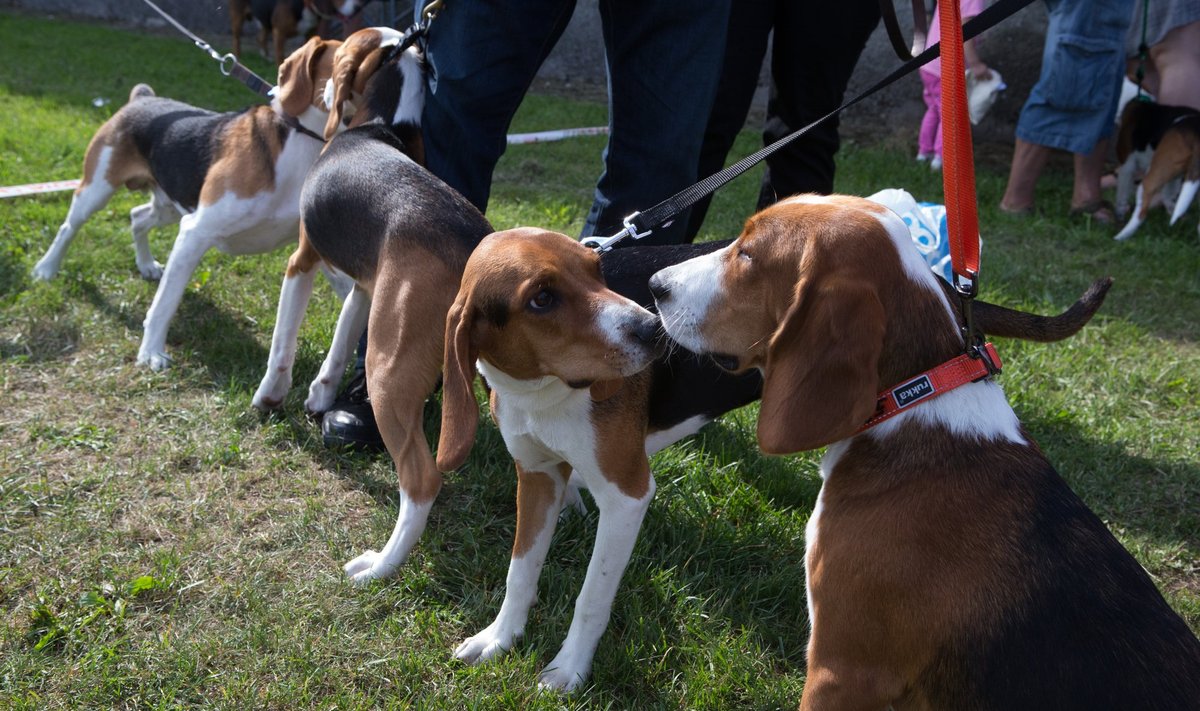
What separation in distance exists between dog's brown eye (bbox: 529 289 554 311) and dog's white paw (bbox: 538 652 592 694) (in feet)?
3.48

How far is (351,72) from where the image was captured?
4367mm

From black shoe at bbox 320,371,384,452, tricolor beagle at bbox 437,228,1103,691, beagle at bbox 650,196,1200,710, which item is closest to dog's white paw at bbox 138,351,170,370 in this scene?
black shoe at bbox 320,371,384,452

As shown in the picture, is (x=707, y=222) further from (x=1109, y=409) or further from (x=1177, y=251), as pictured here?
(x=1177, y=251)

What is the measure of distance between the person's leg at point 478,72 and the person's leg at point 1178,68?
23.7 ft

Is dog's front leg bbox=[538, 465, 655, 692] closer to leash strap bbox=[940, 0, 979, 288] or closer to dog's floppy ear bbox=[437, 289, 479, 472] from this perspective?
dog's floppy ear bbox=[437, 289, 479, 472]

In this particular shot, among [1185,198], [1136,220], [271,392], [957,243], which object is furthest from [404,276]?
[1185,198]

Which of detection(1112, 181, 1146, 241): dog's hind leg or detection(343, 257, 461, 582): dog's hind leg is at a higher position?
detection(343, 257, 461, 582): dog's hind leg

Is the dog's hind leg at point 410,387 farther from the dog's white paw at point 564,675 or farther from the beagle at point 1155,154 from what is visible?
the beagle at point 1155,154

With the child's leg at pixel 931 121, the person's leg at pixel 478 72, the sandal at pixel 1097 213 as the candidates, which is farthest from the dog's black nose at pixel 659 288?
the child's leg at pixel 931 121

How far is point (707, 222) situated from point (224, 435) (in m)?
4.22

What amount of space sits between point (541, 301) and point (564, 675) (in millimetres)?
1131

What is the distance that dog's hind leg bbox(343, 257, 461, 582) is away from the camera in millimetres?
3383

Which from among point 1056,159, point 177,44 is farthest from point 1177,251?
point 177,44

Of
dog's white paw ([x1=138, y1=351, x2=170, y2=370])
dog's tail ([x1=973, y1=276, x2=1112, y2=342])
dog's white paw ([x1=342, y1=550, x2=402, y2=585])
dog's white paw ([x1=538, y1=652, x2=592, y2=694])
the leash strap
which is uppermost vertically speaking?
the leash strap
